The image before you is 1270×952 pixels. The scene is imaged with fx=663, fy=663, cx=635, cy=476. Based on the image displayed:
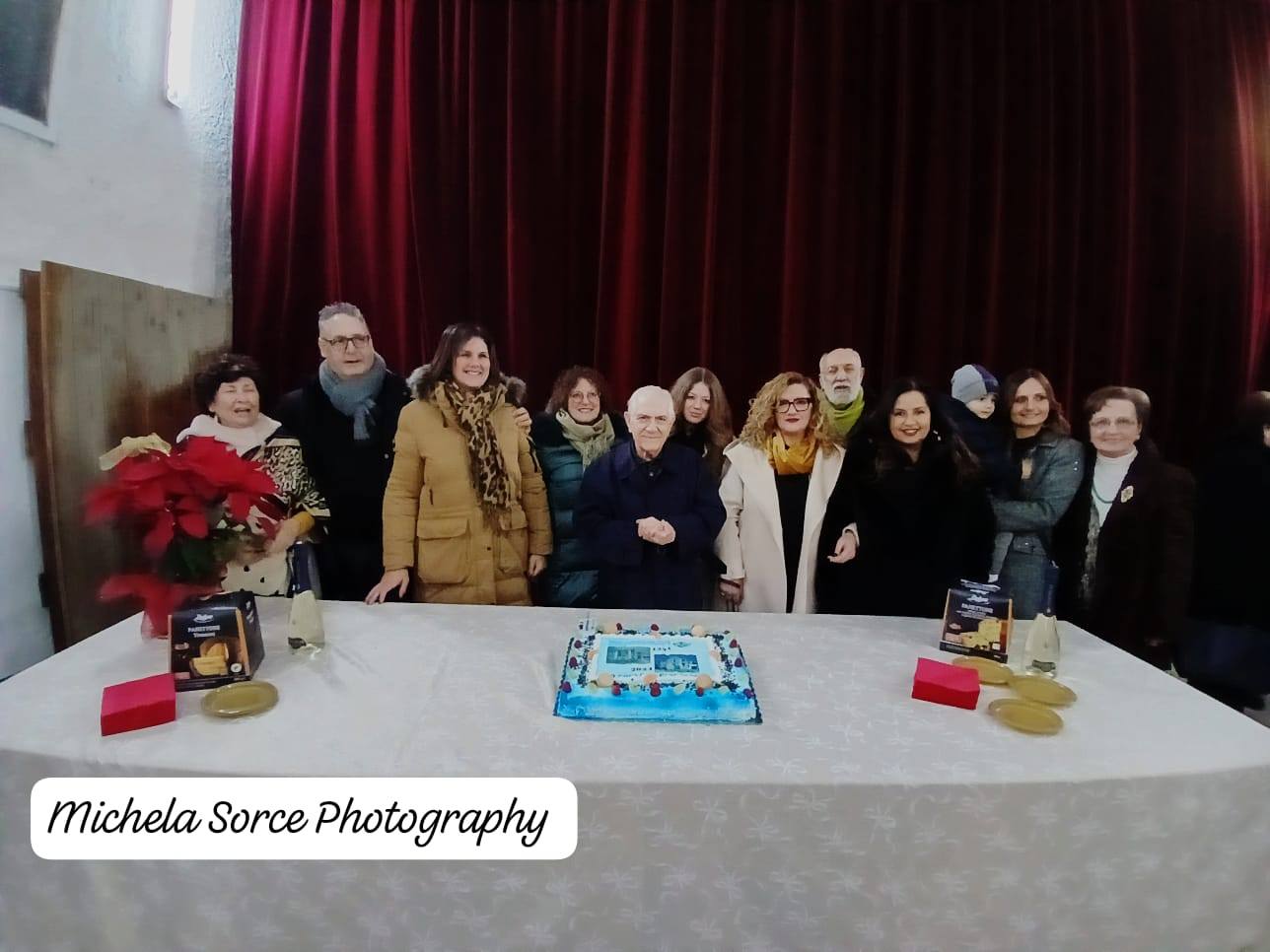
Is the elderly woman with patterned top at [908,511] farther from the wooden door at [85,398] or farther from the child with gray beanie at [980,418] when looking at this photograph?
the wooden door at [85,398]

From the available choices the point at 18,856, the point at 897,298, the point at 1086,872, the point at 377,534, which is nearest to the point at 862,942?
the point at 1086,872

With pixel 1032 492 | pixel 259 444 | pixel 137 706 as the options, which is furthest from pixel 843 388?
pixel 137 706

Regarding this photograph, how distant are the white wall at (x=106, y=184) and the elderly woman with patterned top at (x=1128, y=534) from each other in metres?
2.83

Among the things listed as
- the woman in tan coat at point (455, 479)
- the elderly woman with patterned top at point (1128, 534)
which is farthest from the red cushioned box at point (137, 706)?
the elderly woman with patterned top at point (1128, 534)

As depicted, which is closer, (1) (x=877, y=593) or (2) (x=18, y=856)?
(2) (x=18, y=856)

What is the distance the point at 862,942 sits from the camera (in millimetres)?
977

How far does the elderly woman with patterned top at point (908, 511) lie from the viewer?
1821 millimetres

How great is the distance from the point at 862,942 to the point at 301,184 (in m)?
2.59

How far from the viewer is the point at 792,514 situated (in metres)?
1.99

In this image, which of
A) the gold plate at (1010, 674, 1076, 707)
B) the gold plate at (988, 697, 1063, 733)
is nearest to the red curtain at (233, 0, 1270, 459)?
the gold plate at (1010, 674, 1076, 707)

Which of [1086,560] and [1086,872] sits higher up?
[1086,560]

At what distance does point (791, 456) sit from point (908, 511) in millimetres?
357

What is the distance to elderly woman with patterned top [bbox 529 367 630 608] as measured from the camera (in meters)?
2.03

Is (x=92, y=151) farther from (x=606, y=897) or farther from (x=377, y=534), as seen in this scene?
Answer: (x=606, y=897)
